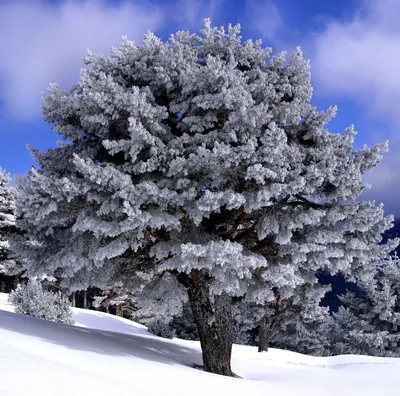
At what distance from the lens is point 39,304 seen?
20797mm

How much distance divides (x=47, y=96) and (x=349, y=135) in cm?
748

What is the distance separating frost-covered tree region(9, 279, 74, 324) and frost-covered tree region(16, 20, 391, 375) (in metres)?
11.0

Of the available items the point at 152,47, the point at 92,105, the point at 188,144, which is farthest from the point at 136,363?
the point at 152,47

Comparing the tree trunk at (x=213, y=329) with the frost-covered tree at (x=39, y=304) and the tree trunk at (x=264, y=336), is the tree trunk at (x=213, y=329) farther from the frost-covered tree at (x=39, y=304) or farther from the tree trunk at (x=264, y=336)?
the tree trunk at (x=264, y=336)

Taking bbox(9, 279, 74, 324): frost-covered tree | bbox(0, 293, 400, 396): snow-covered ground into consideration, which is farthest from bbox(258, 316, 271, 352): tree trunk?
bbox(0, 293, 400, 396): snow-covered ground

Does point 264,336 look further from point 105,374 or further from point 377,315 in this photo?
point 105,374

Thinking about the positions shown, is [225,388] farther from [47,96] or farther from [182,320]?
[182,320]

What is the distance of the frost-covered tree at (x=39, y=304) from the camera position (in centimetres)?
2069

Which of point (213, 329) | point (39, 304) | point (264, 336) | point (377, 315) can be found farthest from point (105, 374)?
point (377, 315)

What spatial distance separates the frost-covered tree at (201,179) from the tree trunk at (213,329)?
0.03 metres

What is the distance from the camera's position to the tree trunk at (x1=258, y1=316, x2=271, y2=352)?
2567 centimetres

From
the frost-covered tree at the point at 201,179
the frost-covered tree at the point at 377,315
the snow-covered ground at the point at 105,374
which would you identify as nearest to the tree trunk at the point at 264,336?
the frost-covered tree at the point at 377,315

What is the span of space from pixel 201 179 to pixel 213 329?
12.7 ft

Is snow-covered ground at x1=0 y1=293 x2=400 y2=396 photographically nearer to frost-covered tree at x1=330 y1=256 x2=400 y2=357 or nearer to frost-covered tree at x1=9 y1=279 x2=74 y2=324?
frost-covered tree at x1=9 y1=279 x2=74 y2=324
